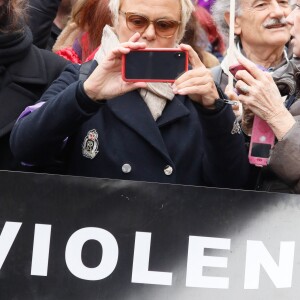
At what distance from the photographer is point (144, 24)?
409cm

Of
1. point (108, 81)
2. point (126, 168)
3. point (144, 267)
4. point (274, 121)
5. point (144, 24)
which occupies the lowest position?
point (144, 267)

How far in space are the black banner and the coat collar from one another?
364mm

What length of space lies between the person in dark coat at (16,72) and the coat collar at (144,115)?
1.61 feet

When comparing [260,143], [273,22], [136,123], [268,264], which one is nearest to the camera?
[268,264]

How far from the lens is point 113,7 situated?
13.8ft

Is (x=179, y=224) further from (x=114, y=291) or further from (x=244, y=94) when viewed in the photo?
(x=244, y=94)

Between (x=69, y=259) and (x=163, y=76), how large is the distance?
72cm

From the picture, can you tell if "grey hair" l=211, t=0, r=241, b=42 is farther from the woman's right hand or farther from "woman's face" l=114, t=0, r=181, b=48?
the woman's right hand

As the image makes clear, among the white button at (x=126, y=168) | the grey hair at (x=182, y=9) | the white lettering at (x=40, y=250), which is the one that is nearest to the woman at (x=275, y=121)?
the grey hair at (x=182, y=9)

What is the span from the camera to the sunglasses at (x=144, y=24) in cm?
409

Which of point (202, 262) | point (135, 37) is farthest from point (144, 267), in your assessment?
point (135, 37)

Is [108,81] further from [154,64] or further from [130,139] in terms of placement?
[130,139]

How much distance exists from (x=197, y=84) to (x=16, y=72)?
1.04 meters

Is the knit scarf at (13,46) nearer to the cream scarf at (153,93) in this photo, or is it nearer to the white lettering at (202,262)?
the cream scarf at (153,93)
